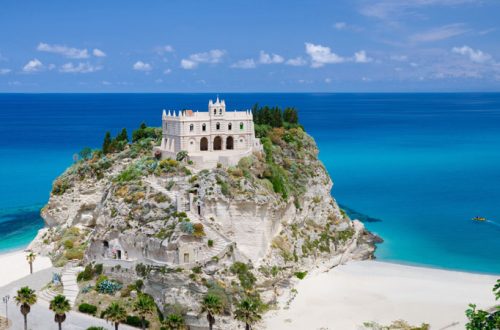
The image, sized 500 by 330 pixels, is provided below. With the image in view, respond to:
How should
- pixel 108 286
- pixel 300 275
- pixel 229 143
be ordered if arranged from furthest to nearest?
1. pixel 229 143
2. pixel 300 275
3. pixel 108 286

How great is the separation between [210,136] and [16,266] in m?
26.0

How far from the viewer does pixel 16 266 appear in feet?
206

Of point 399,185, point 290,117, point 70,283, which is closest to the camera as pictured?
point 70,283

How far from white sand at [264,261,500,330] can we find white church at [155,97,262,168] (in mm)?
16223

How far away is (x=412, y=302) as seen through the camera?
54188mm

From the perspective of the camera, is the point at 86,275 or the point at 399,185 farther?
the point at 399,185

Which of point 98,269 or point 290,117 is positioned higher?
point 290,117

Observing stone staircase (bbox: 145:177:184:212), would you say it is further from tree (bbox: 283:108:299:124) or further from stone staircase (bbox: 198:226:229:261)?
tree (bbox: 283:108:299:124)

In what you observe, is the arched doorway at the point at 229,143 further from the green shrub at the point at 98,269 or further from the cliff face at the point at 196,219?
the green shrub at the point at 98,269

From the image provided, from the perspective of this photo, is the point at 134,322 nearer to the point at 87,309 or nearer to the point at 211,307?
the point at 87,309

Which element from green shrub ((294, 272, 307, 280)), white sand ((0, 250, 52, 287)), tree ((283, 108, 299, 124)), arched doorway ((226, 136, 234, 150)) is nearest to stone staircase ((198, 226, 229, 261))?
green shrub ((294, 272, 307, 280))

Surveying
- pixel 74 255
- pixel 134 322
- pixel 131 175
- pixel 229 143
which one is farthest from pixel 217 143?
pixel 134 322

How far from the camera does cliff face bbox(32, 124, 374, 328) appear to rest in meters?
51.2

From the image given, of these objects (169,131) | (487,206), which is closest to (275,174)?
(169,131)
